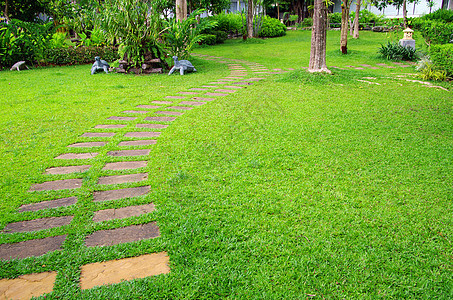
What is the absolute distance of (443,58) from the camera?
751 centimetres

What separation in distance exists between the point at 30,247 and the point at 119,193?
0.81 metres

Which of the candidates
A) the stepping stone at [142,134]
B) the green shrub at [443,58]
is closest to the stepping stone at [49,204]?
the stepping stone at [142,134]

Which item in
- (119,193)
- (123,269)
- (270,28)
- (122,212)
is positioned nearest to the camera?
(123,269)

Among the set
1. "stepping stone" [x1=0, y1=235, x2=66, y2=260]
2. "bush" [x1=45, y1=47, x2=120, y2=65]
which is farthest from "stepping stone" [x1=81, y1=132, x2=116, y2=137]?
"bush" [x1=45, y1=47, x2=120, y2=65]

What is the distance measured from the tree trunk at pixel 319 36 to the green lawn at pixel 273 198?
241 centimetres

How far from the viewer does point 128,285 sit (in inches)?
72.7

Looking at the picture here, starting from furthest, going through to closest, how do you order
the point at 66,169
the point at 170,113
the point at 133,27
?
the point at 133,27, the point at 170,113, the point at 66,169

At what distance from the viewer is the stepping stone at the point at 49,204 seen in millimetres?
2584

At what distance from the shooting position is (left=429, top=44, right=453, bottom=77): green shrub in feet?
24.3

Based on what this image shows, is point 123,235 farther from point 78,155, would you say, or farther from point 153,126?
point 153,126

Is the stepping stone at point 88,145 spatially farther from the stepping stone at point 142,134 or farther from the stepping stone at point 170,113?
the stepping stone at point 170,113

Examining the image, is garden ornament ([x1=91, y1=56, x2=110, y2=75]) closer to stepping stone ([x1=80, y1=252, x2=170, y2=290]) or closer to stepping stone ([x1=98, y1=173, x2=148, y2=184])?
stepping stone ([x1=98, y1=173, x2=148, y2=184])

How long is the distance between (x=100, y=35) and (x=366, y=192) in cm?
1104

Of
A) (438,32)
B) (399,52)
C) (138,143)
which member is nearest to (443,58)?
(399,52)
